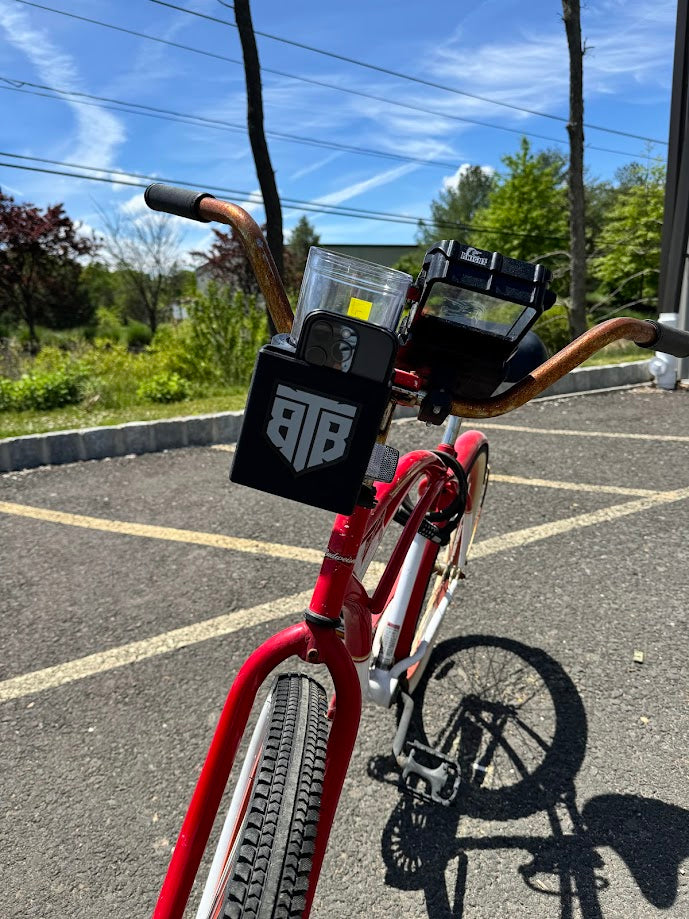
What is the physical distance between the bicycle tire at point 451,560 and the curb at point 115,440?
3.46m

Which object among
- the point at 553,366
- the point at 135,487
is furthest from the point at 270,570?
the point at 553,366

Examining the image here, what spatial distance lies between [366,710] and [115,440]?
430 cm

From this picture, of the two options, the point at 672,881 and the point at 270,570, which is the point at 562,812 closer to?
the point at 672,881

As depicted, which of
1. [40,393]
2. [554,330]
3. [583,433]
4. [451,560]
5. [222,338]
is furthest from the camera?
[554,330]

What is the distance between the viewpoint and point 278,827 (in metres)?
1.12

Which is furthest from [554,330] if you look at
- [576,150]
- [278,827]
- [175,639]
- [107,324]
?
[107,324]

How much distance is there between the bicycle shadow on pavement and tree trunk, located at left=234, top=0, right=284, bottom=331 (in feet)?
28.2

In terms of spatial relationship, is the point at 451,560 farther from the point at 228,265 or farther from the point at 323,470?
the point at 228,265

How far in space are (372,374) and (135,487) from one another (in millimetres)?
4516

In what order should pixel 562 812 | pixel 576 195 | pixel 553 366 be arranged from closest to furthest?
pixel 553 366, pixel 562 812, pixel 576 195

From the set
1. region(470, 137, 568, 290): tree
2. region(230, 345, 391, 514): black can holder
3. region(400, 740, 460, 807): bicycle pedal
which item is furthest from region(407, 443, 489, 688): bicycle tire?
region(470, 137, 568, 290): tree

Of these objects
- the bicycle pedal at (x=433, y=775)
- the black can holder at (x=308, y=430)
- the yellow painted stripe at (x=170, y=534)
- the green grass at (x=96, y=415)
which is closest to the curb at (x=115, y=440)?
the green grass at (x=96, y=415)

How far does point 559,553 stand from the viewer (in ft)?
12.4

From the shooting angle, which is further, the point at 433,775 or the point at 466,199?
the point at 466,199
